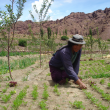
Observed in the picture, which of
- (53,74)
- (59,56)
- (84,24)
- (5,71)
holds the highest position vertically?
(84,24)

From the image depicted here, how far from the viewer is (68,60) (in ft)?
11.1

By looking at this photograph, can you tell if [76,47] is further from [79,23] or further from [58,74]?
[79,23]

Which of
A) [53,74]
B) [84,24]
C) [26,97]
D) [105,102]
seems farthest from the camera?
[84,24]

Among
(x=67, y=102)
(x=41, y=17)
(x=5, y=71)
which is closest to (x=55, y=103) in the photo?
(x=67, y=102)

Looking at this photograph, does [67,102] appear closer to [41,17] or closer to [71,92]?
[71,92]

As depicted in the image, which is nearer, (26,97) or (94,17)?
(26,97)

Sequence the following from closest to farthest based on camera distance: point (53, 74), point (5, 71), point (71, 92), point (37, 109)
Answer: point (37, 109)
point (71, 92)
point (53, 74)
point (5, 71)

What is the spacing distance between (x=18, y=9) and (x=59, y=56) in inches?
101

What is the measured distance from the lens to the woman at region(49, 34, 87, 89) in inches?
131

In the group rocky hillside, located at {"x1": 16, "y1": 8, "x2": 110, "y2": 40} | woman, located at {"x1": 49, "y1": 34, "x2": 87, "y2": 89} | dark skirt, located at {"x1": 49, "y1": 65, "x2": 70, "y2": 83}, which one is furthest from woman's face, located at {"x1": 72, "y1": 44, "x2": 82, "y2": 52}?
rocky hillside, located at {"x1": 16, "y1": 8, "x2": 110, "y2": 40}

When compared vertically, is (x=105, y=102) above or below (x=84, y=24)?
below

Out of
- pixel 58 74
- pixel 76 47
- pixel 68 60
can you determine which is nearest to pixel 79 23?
pixel 58 74

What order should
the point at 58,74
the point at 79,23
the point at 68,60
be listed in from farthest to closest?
the point at 79,23, the point at 58,74, the point at 68,60

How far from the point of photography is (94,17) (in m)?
135
